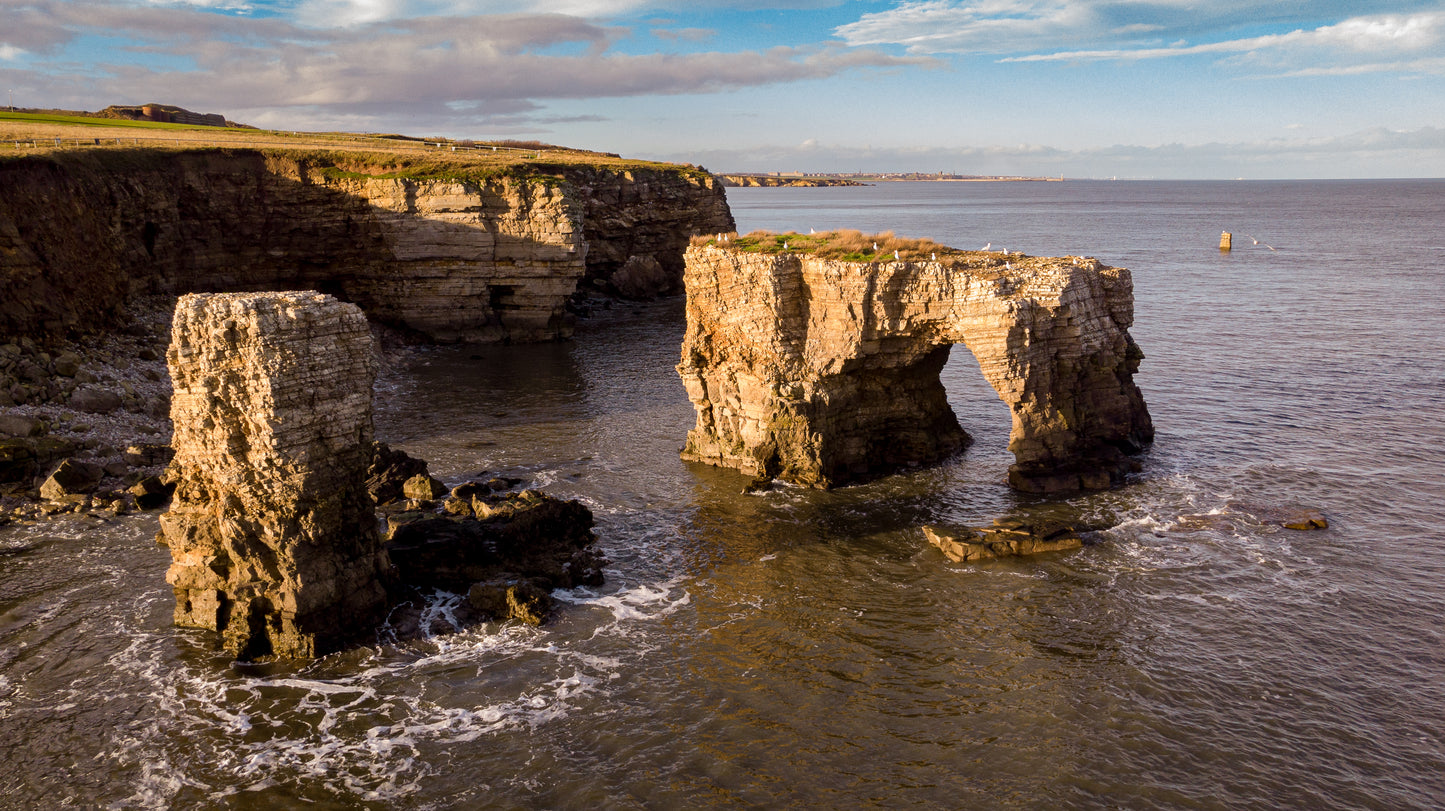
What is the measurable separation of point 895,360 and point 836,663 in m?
15.7

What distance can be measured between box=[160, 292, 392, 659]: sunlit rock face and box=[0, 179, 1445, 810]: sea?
1.34 metres

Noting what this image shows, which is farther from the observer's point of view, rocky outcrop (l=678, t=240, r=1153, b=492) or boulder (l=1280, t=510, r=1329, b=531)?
rocky outcrop (l=678, t=240, r=1153, b=492)

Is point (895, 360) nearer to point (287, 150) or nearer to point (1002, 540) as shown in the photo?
→ point (1002, 540)

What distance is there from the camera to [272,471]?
22281 millimetres

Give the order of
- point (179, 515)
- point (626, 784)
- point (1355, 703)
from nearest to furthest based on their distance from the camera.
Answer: point (626, 784), point (1355, 703), point (179, 515)

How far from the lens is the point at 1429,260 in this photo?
322 feet

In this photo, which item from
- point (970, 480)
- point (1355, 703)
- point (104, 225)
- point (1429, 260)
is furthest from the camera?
point (1429, 260)

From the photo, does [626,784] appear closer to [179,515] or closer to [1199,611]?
[179,515]

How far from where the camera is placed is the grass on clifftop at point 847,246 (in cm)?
3509

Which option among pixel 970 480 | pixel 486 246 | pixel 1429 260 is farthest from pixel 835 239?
pixel 1429 260

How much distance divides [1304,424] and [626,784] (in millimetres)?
37148

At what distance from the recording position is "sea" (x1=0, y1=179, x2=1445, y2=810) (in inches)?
726

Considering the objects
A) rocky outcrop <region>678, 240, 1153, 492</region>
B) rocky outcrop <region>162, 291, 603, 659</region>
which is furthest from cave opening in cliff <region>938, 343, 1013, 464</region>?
rocky outcrop <region>162, 291, 603, 659</region>

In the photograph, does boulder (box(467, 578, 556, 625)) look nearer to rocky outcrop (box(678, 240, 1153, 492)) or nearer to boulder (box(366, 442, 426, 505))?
boulder (box(366, 442, 426, 505))
